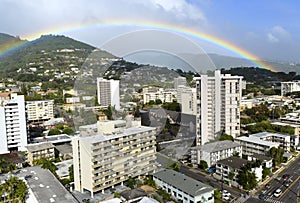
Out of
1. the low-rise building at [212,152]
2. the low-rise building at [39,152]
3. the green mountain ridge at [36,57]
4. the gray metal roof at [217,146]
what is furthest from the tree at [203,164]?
the green mountain ridge at [36,57]

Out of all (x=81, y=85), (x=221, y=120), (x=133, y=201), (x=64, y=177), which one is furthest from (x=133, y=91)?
(x=221, y=120)

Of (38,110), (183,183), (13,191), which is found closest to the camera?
(13,191)

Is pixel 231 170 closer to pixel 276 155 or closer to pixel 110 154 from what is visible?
pixel 276 155

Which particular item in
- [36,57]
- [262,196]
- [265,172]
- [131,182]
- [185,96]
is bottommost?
[262,196]

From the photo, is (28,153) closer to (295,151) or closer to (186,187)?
(186,187)

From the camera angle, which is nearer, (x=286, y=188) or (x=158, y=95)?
(x=158, y=95)

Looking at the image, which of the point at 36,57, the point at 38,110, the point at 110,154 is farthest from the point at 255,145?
the point at 36,57

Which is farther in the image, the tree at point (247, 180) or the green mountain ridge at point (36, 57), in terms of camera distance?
the green mountain ridge at point (36, 57)

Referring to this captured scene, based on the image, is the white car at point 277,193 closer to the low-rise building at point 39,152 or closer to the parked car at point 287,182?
the parked car at point 287,182

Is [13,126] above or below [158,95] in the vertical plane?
below
